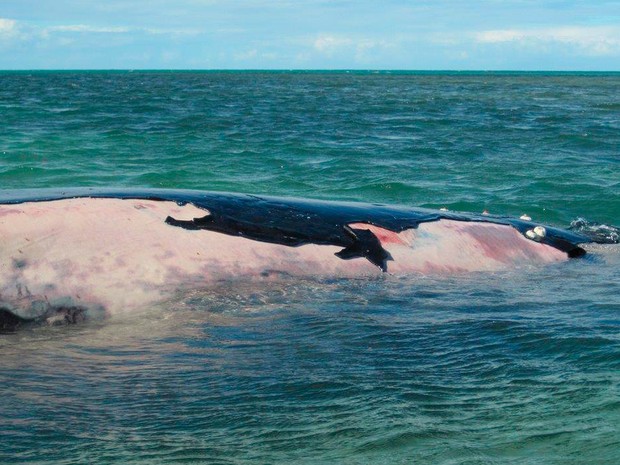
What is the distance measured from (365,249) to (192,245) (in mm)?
1382

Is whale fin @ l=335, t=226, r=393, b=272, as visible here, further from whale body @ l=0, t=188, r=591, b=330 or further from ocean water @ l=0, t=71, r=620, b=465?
ocean water @ l=0, t=71, r=620, b=465

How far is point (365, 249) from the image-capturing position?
7281 mm

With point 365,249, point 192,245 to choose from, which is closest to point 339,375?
point 192,245

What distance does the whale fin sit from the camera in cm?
721

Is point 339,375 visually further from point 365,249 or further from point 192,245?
point 365,249

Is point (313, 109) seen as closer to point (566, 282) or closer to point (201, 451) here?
point (566, 282)

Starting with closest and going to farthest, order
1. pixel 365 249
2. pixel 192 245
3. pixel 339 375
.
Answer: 1. pixel 339 375
2. pixel 192 245
3. pixel 365 249

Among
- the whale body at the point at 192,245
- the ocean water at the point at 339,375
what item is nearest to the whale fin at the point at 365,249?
the whale body at the point at 192,245

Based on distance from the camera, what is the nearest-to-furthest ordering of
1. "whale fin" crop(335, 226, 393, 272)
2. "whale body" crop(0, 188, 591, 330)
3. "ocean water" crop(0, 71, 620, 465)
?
"ocean water" crop(0, 71, 620, 465)
"whale body" crop(0, 188, 591, 330)
"whale fin" crop(335, 226, 393, 272)

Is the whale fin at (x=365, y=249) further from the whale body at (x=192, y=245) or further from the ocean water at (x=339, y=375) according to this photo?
the ocean water at (x=339, y=375)

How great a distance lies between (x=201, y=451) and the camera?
4.24 metres

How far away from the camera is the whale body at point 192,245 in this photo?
6094mm

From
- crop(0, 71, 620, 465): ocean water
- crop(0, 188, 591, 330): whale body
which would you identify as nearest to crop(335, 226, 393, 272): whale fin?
crop(0, 188, 591, 330): whale body

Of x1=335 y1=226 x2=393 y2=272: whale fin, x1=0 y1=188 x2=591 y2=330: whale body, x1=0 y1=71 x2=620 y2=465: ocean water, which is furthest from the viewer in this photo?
x1=335 y1=226 x2=393 y2=272: whale fin
